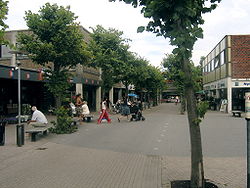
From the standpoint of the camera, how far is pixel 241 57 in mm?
28391

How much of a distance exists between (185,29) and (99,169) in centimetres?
394

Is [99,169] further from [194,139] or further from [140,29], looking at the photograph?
[140,29]

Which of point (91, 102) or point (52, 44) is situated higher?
point (52, 44)

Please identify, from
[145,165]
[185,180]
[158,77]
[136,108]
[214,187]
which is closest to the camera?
[214,187]

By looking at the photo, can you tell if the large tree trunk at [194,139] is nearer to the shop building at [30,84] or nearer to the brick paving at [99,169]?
the brick paving at [99,169]

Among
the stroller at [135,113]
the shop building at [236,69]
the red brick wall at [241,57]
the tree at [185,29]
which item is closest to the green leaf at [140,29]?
the tree at [185,29]

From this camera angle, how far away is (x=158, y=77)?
4522 cm

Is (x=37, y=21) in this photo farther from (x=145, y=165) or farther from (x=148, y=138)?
(x=145, y=165)

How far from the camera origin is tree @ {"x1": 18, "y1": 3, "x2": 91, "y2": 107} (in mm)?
13461

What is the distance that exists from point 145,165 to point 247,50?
24864 mm

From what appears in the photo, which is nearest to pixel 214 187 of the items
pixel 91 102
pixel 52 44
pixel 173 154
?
pixel 173 154

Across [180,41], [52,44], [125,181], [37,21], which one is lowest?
[125,181]

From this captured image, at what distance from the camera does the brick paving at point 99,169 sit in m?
5.82

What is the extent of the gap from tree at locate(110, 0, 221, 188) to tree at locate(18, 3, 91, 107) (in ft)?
28.8
